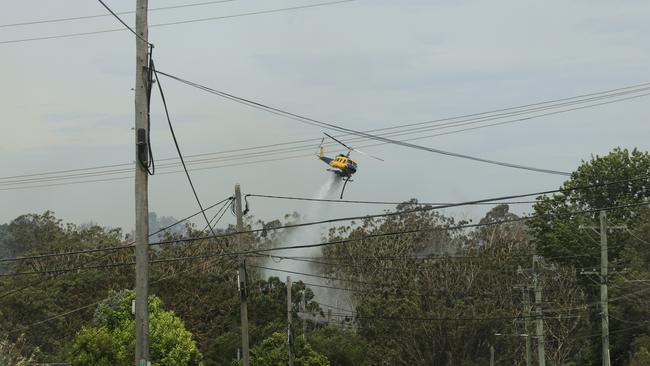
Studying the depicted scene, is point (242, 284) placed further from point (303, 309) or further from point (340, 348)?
point (303, 309)

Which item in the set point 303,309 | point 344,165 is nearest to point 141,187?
point 344,165

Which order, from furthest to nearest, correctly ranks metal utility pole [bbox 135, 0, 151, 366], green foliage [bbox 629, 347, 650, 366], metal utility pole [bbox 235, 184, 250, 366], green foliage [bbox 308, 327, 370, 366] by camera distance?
green foliage [bbox 308, 327, 370, 366], green foliage [bbox 629, 347, 650, 366], metal utility pole [bbox 235, 184, 250, 366], metal utility pole [bbox 135, 0, 151, 366]

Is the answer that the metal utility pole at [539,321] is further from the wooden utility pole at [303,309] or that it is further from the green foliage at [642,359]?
the wooden utility pole at [303,309]

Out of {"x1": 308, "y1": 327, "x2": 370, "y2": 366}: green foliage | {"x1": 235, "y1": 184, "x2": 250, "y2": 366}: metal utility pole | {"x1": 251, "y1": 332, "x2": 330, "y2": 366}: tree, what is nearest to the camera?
{"x1": 235, "y1": 184, "x2": 250, "y2": 366}: metal utility pole

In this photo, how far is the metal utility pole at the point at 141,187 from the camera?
19.6 meters

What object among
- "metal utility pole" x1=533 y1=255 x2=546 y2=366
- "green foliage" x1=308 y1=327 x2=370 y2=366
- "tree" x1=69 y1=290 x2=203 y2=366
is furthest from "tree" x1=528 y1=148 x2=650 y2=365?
"tree" x1=69 y1=290 x2=203 y2=366

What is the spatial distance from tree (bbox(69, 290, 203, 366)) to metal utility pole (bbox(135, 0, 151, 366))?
23.8 meters

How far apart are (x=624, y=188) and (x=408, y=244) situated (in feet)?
59.2

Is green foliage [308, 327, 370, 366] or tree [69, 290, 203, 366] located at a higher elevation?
tree [69, 290, 203, 366]

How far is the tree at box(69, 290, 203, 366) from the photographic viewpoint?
42750 millimetres

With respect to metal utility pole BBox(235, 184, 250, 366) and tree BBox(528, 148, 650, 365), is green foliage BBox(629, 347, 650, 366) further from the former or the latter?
metal utility pole BBox(235, 184, 250, 366)

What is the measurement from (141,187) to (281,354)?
3672 cm

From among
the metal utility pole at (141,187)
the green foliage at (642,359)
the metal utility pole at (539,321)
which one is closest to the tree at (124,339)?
the metal utility pole at (539,321)

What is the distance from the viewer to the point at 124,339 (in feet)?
156
